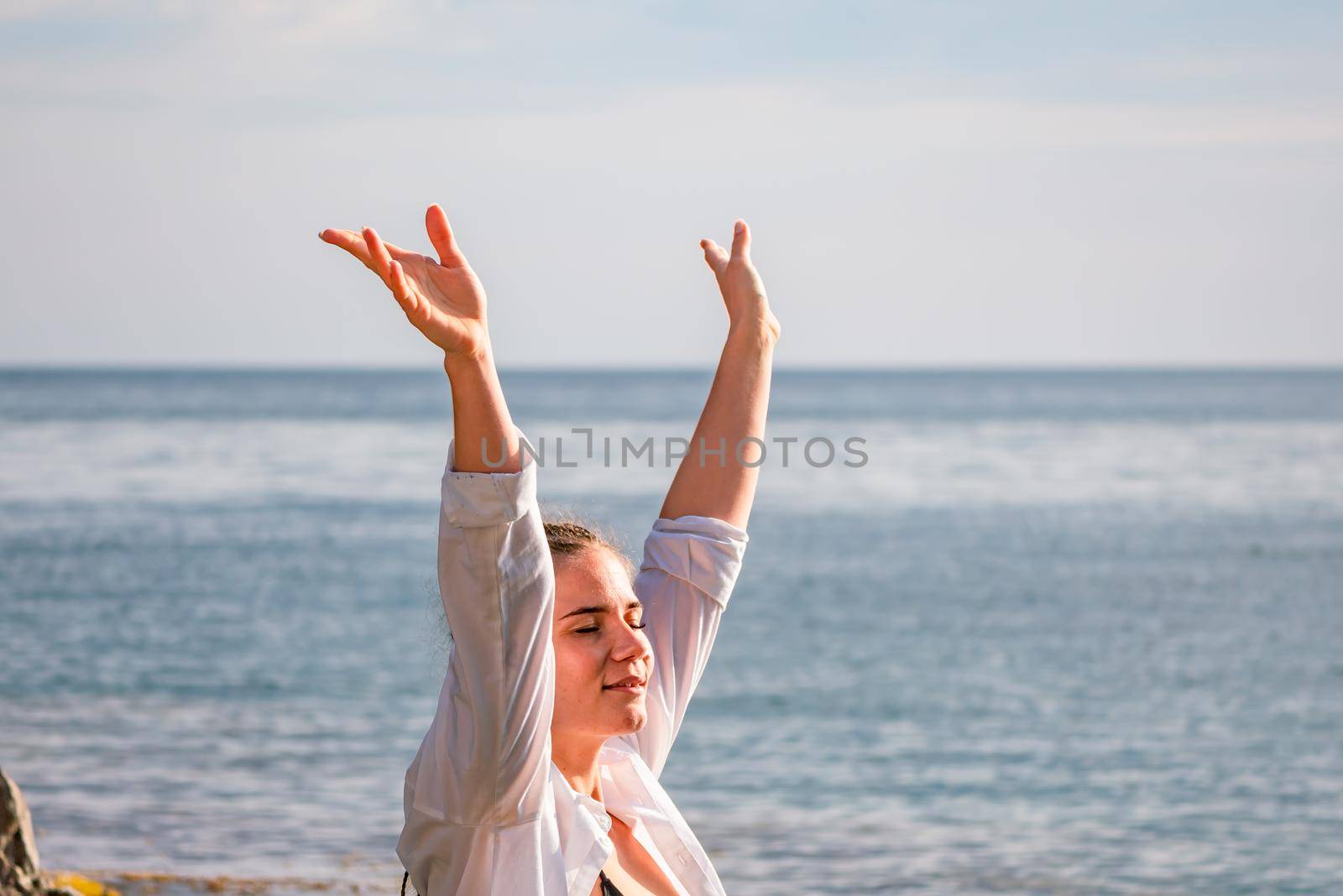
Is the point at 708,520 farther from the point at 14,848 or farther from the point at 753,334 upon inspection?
the point at 14,848

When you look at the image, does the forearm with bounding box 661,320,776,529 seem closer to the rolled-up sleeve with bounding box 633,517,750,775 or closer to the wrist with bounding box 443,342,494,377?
the rolled-up sleeve with bounding box 633,517,750,775

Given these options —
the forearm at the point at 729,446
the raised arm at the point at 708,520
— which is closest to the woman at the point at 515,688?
the raised arm at the point at 708,520

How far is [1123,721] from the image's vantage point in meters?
14.4

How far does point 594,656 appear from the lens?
2338 mm

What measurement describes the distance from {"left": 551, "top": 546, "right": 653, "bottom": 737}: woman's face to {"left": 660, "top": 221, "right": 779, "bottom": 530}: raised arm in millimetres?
594

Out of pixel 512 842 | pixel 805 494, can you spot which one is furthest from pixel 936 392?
pixel 512 842

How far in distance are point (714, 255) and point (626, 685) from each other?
1.16m

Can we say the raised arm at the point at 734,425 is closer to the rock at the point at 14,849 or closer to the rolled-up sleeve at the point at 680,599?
the rolled-up sleeve at the point at 680,599

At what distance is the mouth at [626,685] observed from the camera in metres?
2.34

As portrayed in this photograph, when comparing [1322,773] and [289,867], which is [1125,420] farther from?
[289,867]

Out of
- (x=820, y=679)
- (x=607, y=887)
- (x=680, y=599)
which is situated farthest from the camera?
(x=820, y=679)

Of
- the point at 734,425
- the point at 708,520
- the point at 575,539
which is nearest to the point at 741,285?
the point at 734,425

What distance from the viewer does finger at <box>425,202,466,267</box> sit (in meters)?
2.03

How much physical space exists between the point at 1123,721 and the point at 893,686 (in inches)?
103
